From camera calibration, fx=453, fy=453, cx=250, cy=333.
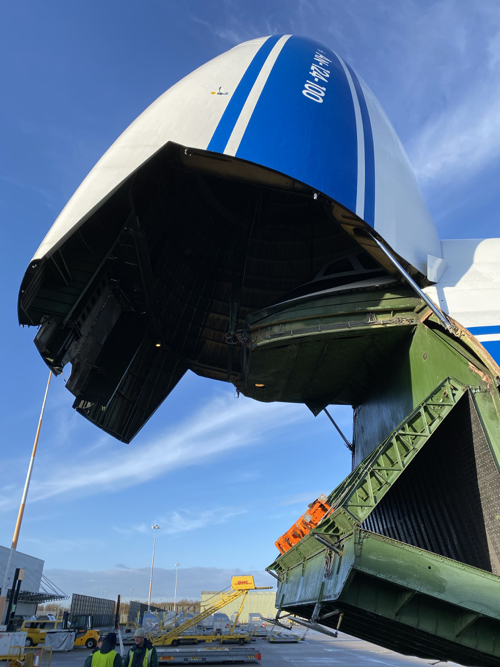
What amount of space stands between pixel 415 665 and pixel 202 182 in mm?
21874

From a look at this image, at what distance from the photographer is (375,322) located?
12.9 meters

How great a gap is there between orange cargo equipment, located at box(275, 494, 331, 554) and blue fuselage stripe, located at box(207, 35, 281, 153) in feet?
36.2

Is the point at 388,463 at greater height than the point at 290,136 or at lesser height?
lesser

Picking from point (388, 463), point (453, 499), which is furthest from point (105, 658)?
point (453, 499)

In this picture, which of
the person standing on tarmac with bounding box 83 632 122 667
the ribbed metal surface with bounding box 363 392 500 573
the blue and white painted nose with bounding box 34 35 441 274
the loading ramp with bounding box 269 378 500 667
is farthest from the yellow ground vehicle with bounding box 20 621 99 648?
the person standing on tarmac with bounding box 83 632 122 667

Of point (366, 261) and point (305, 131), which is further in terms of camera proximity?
point (366, 261)

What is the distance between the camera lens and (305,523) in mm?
14500

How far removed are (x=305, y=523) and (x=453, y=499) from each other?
508 cm

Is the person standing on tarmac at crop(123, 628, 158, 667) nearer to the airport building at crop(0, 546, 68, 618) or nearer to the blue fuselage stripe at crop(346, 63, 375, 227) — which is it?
the blue fuselage stripe at crop(346, 63, 375, 227)

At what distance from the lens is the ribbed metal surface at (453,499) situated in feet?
32.2

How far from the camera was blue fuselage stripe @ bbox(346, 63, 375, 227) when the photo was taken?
39.8 feet

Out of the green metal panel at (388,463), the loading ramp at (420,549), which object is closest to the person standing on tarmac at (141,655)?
the loading ramp at (420,549)

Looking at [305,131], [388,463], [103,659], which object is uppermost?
[305,131]

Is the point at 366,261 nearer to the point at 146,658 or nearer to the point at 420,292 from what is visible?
the point at 420,292
